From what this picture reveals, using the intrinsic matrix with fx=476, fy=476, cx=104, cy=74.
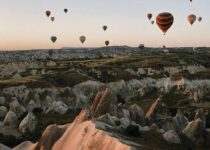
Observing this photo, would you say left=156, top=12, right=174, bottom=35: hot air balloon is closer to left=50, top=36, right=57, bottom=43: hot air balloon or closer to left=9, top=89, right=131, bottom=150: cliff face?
left=9, top=89, right=131, bottom=150: cliff face

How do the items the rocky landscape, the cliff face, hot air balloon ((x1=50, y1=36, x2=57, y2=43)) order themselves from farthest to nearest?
hot air balloon ((x1=50, y1=36, x2=57, y2=43)), the rocky landscape, the cliff face

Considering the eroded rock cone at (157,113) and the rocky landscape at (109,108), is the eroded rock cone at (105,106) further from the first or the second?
the eroded rock cone at (157,113)

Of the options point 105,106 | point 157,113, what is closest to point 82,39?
point 157,113

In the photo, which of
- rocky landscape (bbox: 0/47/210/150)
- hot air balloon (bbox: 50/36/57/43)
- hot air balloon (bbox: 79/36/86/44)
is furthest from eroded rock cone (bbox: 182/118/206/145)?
hot air balloon (bbox: 50/36/57/43)

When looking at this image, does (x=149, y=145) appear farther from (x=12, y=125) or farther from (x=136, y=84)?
(x=136, y=84)

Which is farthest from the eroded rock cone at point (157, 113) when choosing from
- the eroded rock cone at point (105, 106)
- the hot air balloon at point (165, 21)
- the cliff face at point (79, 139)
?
the hot air balloon at point (165, 21)

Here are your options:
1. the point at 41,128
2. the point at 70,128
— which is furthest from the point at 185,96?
the point at 70,128
